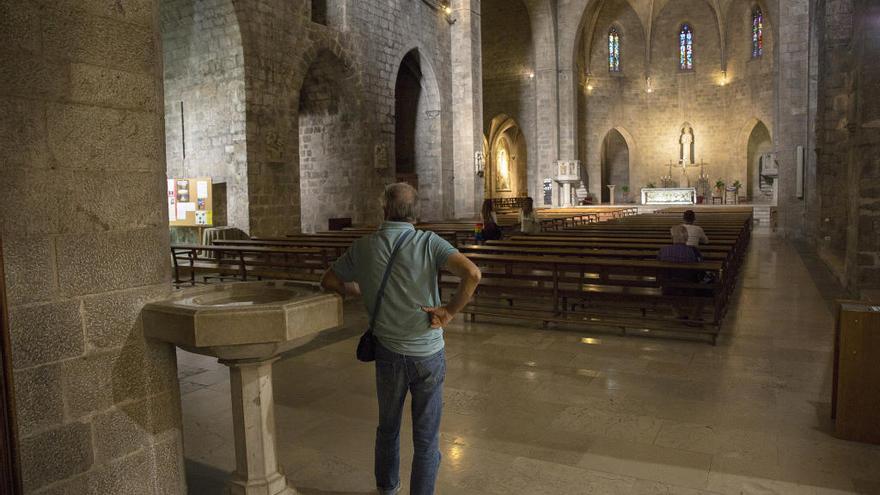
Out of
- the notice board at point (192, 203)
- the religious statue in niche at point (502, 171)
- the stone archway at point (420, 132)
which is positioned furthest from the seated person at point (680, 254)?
the religious statue in niche at point (502, 171)

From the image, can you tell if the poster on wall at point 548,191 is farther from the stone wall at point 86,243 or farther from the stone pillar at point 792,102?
the stone wall at point 86,243

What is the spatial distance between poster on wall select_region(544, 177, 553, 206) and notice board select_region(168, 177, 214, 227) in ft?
64.2

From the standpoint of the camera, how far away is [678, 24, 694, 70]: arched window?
106 feet

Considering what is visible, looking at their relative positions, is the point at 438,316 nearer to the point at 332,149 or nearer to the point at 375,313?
the point at 375,313

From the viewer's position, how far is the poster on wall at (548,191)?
2933 cm

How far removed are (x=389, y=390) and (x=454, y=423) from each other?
1.34 metres

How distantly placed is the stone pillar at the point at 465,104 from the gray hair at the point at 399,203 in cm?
1852

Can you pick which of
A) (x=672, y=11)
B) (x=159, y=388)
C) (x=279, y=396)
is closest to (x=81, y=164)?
(x=159, y=388)

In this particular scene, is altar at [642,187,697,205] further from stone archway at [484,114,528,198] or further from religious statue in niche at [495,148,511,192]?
religious statue in niche at [495,148,511,192]

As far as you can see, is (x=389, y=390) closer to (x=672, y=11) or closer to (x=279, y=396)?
(x=279, y=396)

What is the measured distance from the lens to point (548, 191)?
29.4 metres

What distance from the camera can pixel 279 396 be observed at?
13.9 feet

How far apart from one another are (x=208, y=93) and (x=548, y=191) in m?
19.1

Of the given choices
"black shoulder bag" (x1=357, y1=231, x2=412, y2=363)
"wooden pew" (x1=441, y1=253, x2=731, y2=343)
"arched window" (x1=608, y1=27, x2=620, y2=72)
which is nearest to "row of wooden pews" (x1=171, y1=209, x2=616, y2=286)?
"wooden pew" (x1=441, y1=253, x2=731, y2=343)
